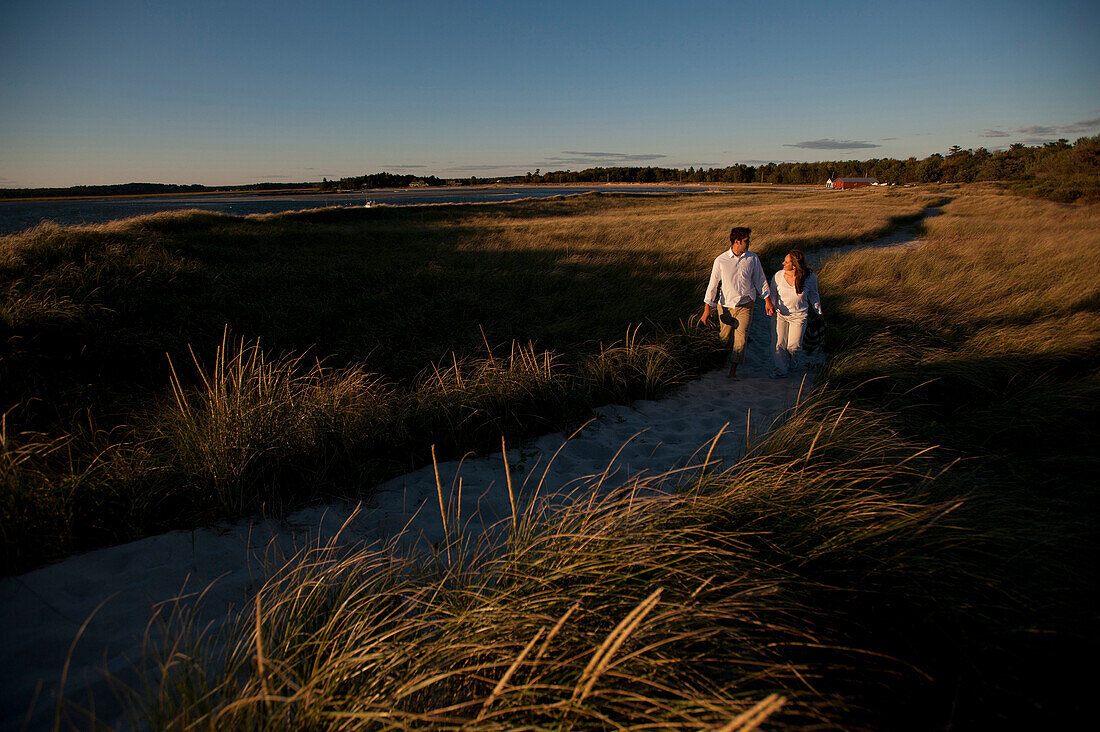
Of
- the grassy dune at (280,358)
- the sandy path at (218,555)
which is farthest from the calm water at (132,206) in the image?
the sandy path at (218,555)

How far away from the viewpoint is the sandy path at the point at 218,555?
1.97 metres

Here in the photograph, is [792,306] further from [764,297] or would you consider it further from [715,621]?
[715,621]

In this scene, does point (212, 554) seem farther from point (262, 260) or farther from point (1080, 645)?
point (262, 260)

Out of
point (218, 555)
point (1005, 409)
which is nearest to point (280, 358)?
point (218, 555)

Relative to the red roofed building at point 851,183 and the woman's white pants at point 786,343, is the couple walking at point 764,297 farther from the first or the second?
the red roofed building at point 851,183

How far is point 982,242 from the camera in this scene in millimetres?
14094

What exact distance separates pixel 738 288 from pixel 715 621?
5.18 metres

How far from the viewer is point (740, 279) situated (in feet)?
20.6

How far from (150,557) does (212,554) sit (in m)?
0.30

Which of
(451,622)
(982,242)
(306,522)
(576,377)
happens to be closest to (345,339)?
(576,377)

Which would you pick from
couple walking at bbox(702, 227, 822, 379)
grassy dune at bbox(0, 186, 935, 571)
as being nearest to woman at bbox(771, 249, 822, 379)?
couple walking at bbox(702, 227, 822, 379)

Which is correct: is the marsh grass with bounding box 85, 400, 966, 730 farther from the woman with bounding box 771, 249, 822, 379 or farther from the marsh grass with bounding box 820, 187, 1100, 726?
the woman with bounding box 771, 249, 822, 379

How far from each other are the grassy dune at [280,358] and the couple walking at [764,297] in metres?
0.75

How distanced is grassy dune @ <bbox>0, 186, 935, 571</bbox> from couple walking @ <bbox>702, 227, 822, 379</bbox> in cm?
75
